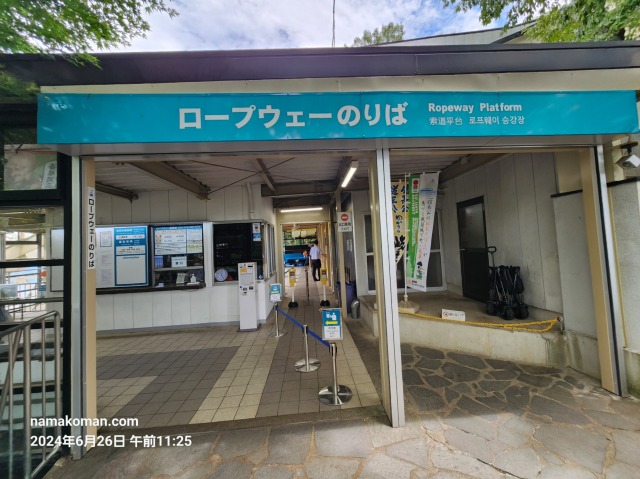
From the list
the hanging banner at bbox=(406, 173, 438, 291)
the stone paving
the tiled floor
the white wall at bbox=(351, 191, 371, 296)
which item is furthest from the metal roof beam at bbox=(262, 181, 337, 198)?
the stone paving

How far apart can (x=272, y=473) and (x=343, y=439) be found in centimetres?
65

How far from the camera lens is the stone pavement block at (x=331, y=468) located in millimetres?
1962

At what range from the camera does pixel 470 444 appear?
2201 millimetres

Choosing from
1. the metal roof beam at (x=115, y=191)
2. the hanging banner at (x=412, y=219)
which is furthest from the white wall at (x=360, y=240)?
the metal roof beam at (x=115, y=191)

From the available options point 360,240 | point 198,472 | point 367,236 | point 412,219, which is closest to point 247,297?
point 360,240

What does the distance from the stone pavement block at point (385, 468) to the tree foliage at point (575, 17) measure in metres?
6.21

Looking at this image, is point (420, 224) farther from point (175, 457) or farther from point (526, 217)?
point (175, 457)

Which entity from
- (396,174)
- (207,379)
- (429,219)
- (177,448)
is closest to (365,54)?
(429,219)

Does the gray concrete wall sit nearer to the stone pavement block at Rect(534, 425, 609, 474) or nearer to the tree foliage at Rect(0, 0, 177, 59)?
the stone pavement block at Rect(534, 425, 609, 474)

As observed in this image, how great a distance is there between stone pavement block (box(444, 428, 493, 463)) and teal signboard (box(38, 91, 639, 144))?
270 centimetres

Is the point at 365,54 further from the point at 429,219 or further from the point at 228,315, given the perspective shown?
the point at 228,315

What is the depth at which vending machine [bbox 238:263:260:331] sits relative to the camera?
215 inches

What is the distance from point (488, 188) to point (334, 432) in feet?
15.8

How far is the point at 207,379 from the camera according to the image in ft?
11.6
